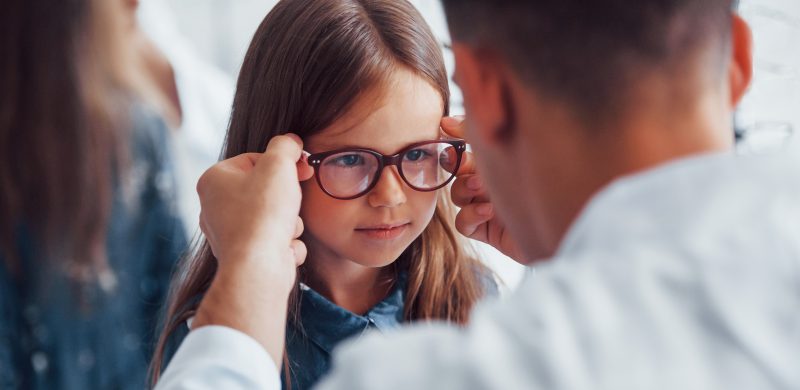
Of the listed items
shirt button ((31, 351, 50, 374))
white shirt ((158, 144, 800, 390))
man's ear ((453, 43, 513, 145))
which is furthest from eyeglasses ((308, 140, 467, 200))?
shirt button ((31, 351, 50, 374))

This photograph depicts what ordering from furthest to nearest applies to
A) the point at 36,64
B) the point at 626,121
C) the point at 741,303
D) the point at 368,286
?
the point at 36,64 → the point at 368,286 → the point at 626,121 → the point at 741,303

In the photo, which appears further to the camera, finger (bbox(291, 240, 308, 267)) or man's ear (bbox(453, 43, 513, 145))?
finger (bbox(291, 240, 308, 267))

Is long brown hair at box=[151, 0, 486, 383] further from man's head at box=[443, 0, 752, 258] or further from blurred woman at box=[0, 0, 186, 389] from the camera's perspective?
man's head at box=[443, 0, 752, 258]

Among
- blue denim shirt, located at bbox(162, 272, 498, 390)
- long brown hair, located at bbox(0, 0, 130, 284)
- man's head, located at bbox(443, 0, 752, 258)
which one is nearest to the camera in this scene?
man's head, located at bbox(443, 0, 752, 258)

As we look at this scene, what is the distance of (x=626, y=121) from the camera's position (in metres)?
0.73

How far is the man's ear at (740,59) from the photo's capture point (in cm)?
86

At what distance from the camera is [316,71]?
134cm

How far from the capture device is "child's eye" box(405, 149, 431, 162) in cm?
133

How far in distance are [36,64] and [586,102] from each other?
1.38 meters

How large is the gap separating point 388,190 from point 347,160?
8 cm

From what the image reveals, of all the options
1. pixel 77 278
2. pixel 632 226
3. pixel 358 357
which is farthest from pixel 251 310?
pixel 77 278

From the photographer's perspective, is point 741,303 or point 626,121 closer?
point 741,303

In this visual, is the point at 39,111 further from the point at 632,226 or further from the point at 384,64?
the point at 632,226

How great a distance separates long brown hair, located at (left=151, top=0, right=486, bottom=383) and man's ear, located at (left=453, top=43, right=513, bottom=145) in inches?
20.1
